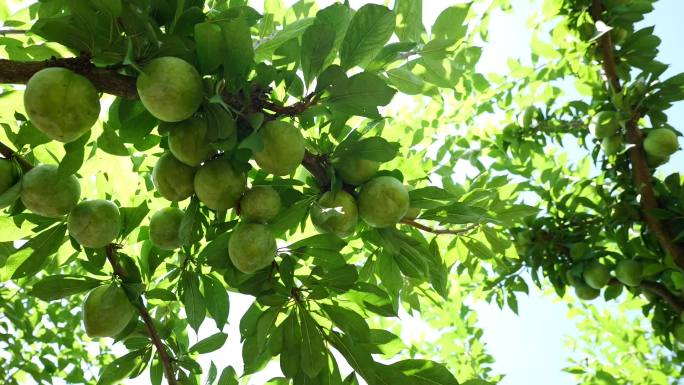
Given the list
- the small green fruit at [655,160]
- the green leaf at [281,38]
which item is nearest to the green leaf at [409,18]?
the green leaf at [281,38]

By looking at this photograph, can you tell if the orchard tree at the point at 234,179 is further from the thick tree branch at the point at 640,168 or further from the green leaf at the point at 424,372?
the thick tree branch at the point at 640,168

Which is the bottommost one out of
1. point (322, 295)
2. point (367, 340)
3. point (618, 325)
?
point (618, 325)

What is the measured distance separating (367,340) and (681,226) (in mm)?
2171

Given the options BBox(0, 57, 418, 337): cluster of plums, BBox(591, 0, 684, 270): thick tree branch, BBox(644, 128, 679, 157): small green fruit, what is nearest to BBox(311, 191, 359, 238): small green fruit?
BBox(0, 57, 418, 337): cluster of plums

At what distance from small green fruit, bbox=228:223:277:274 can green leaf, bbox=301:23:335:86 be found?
42 cm

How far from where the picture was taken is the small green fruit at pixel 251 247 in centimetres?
126

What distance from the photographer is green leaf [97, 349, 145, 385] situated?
1.64 m

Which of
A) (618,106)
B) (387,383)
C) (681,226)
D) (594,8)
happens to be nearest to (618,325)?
(681,226)

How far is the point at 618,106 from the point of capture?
2.75m

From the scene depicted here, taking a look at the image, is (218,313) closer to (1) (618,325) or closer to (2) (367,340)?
(2) (367,340)

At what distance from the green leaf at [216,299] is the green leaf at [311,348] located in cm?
26

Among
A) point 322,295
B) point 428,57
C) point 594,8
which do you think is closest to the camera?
point 322,295

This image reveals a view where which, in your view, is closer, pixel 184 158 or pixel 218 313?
pixel 184 158

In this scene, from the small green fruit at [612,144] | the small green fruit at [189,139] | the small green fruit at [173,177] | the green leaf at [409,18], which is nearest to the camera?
the small green fruit at [189,139]
